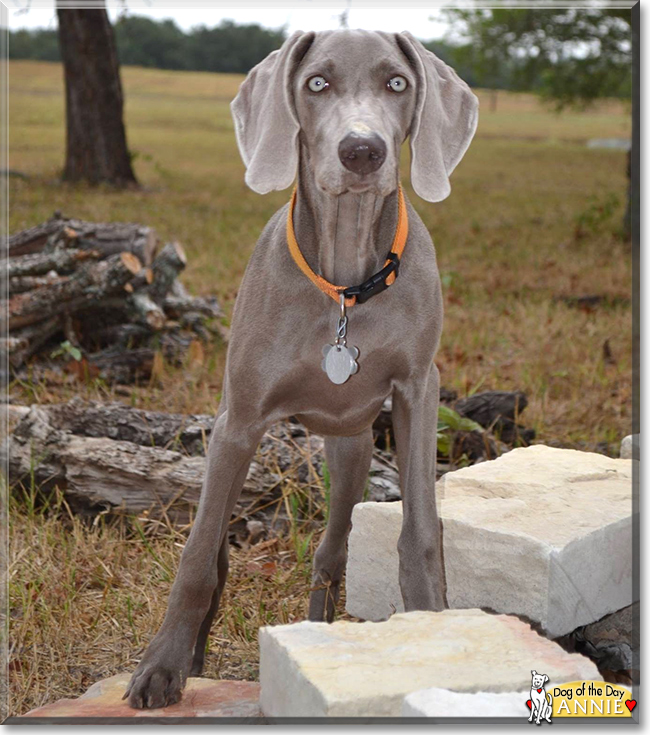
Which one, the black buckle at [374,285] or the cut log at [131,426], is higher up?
the black buckle at [374,285]

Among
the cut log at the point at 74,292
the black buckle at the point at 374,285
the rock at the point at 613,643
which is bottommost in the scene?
the rock at the point at 613,643

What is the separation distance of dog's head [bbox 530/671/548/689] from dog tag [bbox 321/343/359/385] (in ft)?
2.84

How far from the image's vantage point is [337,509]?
117 inches

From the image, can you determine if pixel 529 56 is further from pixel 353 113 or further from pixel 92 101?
pixel 353 113

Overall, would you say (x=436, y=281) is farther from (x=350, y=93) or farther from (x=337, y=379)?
(x=350, y=93)

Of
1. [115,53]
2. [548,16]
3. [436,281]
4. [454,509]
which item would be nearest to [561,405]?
[454,509]

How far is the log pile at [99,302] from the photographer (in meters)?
4.95

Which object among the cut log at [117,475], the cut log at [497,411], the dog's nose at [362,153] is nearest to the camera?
the dog's nose at [362,153]

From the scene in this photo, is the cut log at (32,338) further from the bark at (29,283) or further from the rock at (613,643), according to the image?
the rock at (613,643)

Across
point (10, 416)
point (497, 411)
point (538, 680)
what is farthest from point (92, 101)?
point (538, 680)

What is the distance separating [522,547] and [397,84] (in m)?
1.29

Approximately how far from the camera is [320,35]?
238cm

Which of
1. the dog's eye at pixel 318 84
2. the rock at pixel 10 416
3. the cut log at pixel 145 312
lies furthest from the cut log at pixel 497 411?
the dog's eye at pixel 318 84

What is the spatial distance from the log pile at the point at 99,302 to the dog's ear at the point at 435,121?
2.73 meters
